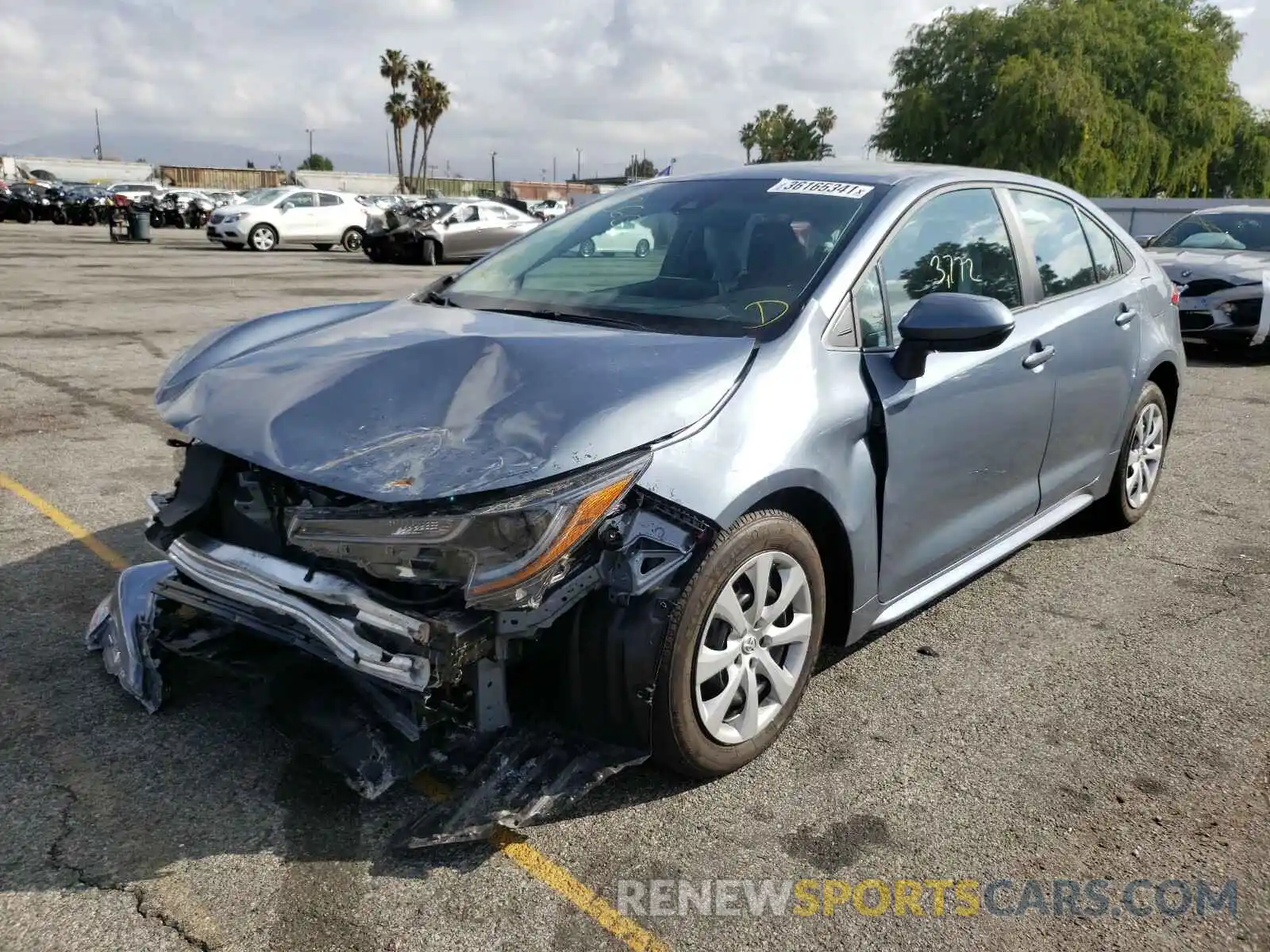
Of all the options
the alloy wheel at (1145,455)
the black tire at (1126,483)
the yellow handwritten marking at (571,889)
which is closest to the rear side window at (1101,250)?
the black tire at (1126,483)

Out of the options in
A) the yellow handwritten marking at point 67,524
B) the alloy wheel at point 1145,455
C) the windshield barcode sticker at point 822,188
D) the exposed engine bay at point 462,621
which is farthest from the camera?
the alloy wheel at point 1145,455

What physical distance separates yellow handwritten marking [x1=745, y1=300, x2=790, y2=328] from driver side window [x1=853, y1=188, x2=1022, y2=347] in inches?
9.9

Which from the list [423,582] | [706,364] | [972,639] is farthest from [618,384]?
[972,639]

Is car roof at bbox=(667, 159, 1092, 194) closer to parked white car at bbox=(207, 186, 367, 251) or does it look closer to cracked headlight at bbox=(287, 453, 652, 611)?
cracked headlight at bbox=(287, 453, 652, 611)

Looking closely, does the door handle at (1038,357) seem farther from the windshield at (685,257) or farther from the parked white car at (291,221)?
the parked white car at (291,221)

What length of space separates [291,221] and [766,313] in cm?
2766

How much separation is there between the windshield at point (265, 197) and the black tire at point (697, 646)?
2824cm

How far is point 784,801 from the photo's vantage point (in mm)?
2822

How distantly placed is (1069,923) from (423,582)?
1.69 meters

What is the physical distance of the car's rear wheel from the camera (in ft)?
95.1

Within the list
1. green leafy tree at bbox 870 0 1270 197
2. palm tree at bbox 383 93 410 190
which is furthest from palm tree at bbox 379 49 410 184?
green leafy tree at bbox 870 0 1270 197

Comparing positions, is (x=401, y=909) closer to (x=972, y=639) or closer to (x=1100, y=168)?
(x=972, y=639)

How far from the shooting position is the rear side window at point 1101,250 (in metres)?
4.62

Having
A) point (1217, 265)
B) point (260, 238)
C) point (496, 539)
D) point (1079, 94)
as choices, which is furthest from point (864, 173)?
point (1079, 94)
